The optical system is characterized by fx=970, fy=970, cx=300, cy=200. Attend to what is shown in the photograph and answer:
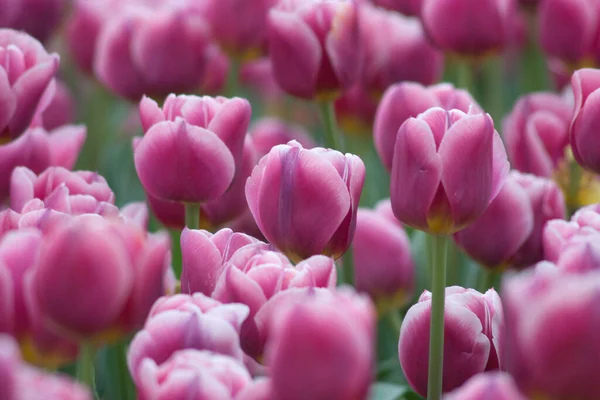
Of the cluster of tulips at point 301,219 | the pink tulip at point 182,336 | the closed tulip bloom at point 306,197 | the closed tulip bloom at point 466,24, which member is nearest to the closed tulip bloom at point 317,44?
the cluster of tulips at point 301,219

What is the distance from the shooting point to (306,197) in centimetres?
50

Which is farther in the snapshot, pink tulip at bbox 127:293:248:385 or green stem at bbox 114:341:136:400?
green stem at bbox 114:341:136:400

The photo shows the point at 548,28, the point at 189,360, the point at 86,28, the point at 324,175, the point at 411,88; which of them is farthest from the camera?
the point at 86,28

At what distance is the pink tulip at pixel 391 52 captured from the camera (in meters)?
0.85

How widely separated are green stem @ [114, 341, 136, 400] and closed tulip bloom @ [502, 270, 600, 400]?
34cm

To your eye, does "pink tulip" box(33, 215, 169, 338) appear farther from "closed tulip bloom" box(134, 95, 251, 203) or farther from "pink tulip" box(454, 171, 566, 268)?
"pink tulip" box(454, 171, 566, 268)

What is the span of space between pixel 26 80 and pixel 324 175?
0.21 m

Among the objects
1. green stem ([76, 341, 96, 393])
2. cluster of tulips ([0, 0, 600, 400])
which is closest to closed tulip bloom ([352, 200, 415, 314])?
cluster of tulips ([0, 0, 600, 400])

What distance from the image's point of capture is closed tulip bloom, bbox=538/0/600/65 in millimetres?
769

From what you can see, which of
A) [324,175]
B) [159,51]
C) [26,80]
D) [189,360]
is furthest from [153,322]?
[159,51]

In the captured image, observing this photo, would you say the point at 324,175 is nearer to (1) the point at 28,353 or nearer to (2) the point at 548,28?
(1) the point at 28,353

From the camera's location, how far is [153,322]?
0.39 m

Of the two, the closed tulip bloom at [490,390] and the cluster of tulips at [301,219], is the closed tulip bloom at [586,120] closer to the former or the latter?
the cluster of tulips at [301,219]

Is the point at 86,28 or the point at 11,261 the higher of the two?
the point at 11,261
